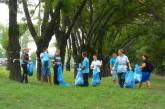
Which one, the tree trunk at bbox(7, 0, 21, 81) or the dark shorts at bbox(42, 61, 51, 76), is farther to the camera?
the tree trunk at bbox(7, 0, 21, 81)

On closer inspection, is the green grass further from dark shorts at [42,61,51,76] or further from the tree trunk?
the tree trunk

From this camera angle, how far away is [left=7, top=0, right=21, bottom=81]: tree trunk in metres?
24.7

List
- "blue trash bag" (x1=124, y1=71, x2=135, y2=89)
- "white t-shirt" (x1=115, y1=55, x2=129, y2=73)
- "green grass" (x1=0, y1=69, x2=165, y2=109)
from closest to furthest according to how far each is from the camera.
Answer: "green grass" (x1=0, y1=69, x2=165, y2=109) → "white t-shirt" (x1=115, y1=55, x2=129, y2=73) → "blue trash bag" (x1=124, y1=71, x2=135, y2=89)

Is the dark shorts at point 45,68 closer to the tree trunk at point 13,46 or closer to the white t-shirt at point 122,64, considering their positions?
the tree trunk at point 13,46

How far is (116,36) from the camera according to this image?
58.2 meters

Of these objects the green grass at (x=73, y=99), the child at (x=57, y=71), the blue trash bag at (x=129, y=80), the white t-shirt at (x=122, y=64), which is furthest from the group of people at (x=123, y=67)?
the green grass at (x=73, y=99)

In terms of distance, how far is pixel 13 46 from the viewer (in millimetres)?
25000

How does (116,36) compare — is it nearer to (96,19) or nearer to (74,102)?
(96,19)

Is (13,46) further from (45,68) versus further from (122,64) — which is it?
(122,64)

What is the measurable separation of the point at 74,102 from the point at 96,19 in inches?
1009

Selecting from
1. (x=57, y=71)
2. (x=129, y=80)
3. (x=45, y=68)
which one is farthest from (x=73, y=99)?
(x=129, y=80)

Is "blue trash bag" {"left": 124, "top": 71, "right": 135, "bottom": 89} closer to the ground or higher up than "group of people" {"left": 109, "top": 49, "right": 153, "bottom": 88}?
closer to the ground

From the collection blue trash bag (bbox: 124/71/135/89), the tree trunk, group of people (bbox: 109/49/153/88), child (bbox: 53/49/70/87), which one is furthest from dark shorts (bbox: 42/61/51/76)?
blue trash bag (bbox: 124/71/135/89)

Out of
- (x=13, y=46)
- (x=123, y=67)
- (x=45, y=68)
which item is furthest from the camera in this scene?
(x=13, y=46)
